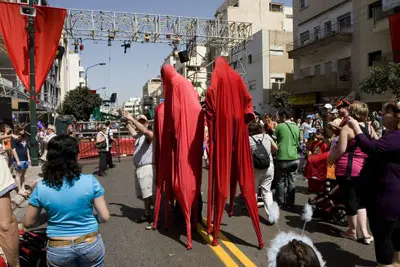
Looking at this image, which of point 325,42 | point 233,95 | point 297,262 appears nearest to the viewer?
point 297,262

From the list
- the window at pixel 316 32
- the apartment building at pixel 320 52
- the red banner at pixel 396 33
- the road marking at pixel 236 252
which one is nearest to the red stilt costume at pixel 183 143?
the road marking at pixel 236 252

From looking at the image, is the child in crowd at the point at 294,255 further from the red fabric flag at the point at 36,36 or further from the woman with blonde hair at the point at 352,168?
the red fabric flag at the point at 36,36

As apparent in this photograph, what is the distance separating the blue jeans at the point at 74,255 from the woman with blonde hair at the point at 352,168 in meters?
3.01

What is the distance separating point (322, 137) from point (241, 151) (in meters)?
3.91

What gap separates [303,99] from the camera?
28750 millimetres

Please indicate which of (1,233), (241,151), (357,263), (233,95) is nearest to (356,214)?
(357,263)

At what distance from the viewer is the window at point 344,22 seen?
24.9 meters

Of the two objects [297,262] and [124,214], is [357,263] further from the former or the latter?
[124,214]

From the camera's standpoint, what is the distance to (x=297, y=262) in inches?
64.7

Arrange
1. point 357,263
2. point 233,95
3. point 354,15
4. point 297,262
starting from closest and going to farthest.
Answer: point 297,262, point 357,263, point 233,95, point 354,15

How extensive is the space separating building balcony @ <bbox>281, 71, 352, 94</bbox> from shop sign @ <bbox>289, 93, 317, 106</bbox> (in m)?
0.44

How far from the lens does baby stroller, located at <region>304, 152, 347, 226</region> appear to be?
5.24 meters

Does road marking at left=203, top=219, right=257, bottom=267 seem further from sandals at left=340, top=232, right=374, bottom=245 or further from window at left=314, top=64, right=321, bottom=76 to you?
window at left=314, top=64, right=321, bottom=76

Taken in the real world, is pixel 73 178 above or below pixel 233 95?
below
